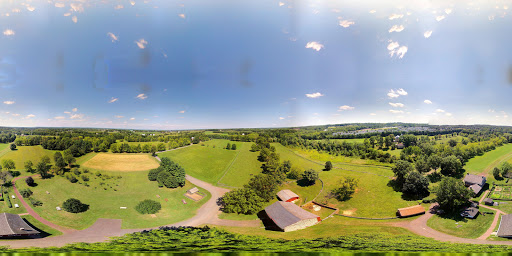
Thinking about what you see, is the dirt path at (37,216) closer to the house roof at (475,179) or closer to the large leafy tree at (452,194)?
the large leafy tree at (452,194)

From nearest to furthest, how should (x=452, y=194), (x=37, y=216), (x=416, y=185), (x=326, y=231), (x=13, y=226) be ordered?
(x=13, y=226)
(x=37, y=216)
(x=326, y=231)
(x=452, y=194)
(x=416, y=185)

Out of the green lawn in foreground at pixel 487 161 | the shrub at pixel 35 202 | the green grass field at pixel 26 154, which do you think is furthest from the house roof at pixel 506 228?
the green grass field at pixel 26 154

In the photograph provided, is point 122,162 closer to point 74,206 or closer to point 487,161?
point 74,206

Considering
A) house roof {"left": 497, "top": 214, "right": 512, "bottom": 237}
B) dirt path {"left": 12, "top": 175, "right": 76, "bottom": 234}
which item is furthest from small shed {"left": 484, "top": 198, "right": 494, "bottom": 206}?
dirt path {"left": 12, "top": 175, "right": 76, "bottom": 234}

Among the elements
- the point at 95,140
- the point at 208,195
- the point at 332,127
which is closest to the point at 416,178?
the point at 332,127

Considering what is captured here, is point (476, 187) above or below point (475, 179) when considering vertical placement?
below

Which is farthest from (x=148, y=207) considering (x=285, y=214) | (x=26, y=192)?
(x=285, y=214)

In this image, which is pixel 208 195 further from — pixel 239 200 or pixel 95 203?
pixel 95 203
